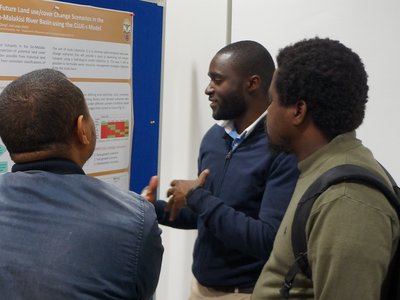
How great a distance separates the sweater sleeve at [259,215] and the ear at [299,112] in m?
0.37

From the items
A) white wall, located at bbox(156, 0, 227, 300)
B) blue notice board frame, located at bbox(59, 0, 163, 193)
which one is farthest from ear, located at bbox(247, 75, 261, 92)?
white wall, located at bbox(156, 0, 227, 300)

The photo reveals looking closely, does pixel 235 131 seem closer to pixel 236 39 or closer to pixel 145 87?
pixel 145 87

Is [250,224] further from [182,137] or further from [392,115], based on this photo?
[182,137]

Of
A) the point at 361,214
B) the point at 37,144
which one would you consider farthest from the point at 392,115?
the point at 37,144

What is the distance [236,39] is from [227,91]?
1.82ft

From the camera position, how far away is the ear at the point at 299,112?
1.11m

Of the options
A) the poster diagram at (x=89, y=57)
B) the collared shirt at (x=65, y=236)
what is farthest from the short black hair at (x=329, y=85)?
the poster diagram at (x=89, y=57)

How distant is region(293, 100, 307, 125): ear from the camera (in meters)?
1.11

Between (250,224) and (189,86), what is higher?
(189,86)

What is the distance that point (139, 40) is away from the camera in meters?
1.90

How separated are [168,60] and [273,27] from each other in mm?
576

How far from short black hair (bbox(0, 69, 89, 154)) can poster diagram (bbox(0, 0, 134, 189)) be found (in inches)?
25.0

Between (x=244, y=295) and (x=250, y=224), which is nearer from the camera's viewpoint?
(x=250, y=224)

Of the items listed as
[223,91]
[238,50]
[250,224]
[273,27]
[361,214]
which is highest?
[273,27]
